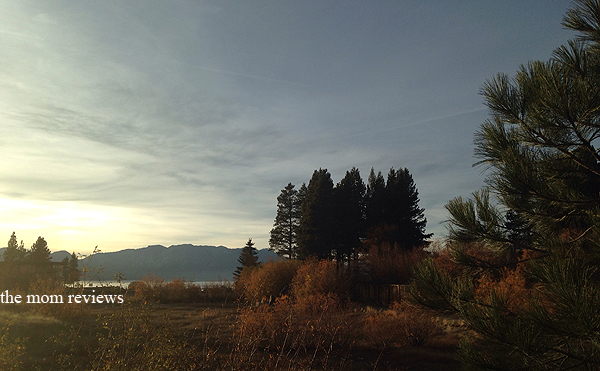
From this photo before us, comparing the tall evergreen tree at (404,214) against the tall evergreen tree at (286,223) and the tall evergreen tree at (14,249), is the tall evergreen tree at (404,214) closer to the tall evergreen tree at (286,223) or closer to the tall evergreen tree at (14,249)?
the tall evergreen tree at (286,223)

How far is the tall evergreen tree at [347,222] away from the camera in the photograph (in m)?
38.7

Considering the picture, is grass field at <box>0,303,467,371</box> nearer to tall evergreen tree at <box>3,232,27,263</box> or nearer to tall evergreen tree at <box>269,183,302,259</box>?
tall evergreen tree at <box>269,183,302,259</box>

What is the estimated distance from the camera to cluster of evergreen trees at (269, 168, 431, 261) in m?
37.6

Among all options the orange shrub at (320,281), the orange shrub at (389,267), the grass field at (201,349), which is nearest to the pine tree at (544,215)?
the grass field at (201,349)

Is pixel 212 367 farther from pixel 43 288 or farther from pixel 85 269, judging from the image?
pixel 43 288

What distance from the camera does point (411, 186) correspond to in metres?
41.2

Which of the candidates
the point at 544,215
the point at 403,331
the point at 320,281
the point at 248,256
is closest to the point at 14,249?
the point at 248,256

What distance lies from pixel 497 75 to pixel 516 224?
2.07m

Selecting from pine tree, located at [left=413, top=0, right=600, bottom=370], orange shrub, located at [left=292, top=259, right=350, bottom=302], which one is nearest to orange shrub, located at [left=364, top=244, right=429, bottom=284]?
orange shrub, located at [left=292, top=259, right=350, bottom=302]

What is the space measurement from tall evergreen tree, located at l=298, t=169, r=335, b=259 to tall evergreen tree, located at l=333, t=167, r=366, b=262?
618 mm

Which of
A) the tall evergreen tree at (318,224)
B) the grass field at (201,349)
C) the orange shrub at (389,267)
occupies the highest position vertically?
the tall evergreen tree at (318,224)

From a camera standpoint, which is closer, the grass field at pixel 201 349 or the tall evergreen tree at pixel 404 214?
Answer: the grass field at pixel 201 349

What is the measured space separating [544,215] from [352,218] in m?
35.0

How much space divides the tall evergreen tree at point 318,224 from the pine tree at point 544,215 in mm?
32173
